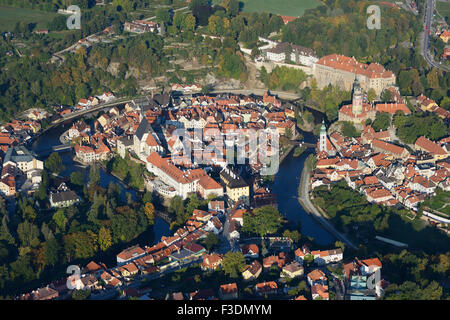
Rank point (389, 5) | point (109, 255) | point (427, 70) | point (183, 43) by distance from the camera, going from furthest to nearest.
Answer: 1. point (389, 5)
2. point (183, 43)
3. point (427, 70)
4. point (109, 255)

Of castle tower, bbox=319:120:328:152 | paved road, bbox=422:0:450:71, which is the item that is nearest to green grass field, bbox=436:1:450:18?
paved road, bbox=422:0:450:71

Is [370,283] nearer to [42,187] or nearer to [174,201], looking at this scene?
[174,201]

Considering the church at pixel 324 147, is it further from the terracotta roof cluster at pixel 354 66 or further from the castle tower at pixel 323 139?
the terracotta roof cluster at pixel 354 66

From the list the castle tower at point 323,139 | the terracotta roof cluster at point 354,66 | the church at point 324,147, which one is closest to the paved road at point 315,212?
the church at point 324,147

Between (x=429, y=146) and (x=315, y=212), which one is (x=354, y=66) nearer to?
(x=429, y=146)

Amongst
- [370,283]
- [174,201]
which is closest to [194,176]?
[174,201]
